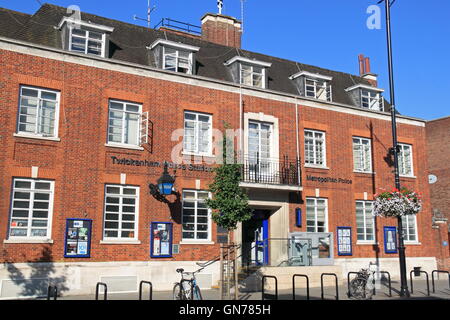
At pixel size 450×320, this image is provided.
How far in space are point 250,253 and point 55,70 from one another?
10.7 m

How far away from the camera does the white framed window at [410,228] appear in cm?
2380

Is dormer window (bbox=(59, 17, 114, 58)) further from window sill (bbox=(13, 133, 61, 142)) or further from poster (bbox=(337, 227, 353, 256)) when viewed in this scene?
poster (bbox=(337, 227, 353, 256))

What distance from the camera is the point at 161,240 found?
17.3 meters

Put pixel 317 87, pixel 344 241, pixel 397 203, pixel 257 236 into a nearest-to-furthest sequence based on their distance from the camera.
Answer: pixel 397 203
pixel 257 236
pixel 344 241
pixel 317 87

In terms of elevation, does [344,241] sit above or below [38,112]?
below

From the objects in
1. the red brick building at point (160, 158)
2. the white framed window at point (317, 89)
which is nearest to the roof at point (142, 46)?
the red brick building at point (160, 158)

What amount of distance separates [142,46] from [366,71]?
50.8ft

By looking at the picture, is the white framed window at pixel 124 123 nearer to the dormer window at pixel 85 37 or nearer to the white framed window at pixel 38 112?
the white framed window at pixel 38 112

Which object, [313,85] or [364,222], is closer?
[364,222]

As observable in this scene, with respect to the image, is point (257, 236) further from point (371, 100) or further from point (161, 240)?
point (371, 100)

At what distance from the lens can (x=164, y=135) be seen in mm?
18156

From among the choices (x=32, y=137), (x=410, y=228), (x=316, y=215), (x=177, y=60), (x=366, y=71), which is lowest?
(x=410, y=228)

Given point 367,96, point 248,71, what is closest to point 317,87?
point 367,96

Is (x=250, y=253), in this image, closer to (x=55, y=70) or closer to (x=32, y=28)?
(x=55, y=70)
